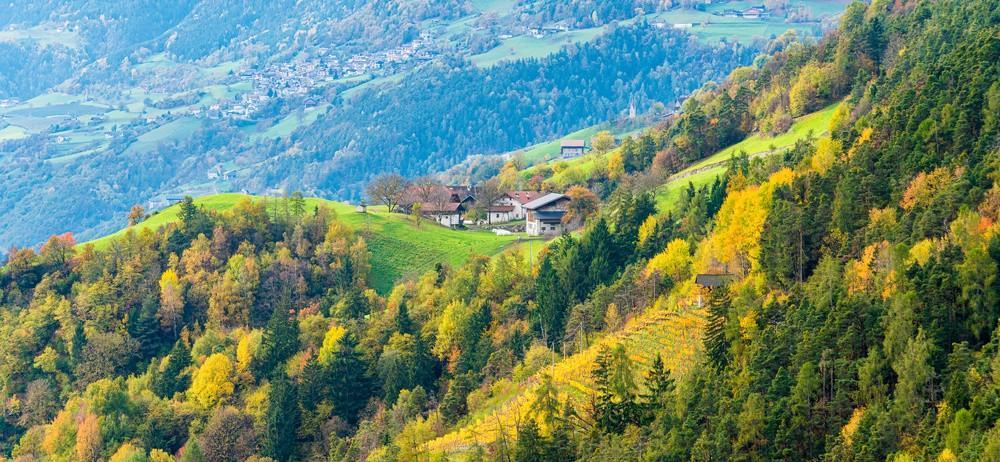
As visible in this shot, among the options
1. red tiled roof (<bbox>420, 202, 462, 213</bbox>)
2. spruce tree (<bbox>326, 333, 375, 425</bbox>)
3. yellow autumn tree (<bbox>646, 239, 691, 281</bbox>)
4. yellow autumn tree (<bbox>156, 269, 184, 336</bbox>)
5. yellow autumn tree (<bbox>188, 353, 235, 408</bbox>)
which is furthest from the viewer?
red tiled roof (<bbox>420, 202, 462, 213</bbox>)

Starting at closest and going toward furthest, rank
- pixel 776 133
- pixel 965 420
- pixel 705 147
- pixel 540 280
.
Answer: pixel 965 420, pixel 540 280, pixel 776 133, pixel 705 147

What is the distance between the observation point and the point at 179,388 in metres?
118

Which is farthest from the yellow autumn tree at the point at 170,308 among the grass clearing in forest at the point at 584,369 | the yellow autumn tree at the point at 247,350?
the grass clearing in forest at the point at 584,369

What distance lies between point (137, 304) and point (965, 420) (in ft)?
298

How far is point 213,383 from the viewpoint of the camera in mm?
114625

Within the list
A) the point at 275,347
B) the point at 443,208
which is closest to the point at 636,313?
the point at 275,347

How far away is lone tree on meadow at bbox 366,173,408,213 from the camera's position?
499ft

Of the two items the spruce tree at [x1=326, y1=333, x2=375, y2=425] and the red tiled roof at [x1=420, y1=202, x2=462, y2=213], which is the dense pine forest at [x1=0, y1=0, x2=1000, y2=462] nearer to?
the spruce tree at [x1=326, y1=333, x2=375, y2=425]

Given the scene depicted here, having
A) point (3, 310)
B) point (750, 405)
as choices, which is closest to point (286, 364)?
point (3, 310)

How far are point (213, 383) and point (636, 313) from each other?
39.4 m

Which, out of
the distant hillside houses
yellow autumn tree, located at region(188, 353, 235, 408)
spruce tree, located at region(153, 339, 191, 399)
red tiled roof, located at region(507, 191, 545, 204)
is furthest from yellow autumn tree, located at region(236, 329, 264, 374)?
red tiled roof, located at region(507, 191, 545, 204)

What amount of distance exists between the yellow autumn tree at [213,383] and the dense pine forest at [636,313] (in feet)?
0.82

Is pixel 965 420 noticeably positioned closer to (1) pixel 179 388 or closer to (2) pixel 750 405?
(2) pixel 750 405

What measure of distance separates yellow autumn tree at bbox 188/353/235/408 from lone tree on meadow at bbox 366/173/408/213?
3871 centimetres
